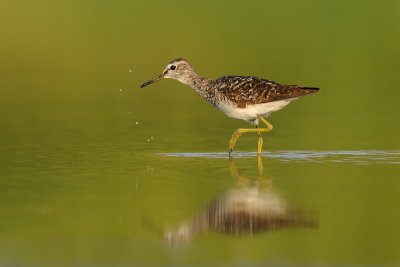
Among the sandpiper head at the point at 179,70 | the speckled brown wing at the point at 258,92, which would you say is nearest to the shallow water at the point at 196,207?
the speckled brown wing at the point at 258,92

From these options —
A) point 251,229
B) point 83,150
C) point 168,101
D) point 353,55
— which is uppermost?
point 353,55

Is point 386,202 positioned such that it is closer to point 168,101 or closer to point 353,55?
point 168,101

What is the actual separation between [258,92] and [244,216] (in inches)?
283

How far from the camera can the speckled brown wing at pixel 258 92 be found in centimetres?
1964

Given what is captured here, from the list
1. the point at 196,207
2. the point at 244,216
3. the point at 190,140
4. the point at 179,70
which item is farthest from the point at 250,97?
the point at 244,216

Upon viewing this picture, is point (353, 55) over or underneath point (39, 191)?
over

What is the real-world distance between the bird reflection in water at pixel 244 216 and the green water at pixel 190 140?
4 centimetres

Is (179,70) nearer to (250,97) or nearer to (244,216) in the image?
(250,97)

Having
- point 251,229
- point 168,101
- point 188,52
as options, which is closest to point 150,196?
point 251,229

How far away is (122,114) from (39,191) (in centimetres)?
1162

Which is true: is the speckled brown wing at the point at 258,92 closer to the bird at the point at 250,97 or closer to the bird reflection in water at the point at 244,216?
the bird at the point at 250,97

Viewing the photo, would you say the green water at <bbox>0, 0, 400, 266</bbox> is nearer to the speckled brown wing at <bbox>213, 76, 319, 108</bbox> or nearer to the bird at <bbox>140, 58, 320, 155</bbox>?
the bird at <bbox>140, 58, 320, 155</bbox>

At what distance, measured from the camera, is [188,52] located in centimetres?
3822

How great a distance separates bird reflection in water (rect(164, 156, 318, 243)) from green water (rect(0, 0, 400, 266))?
38 millimetres
